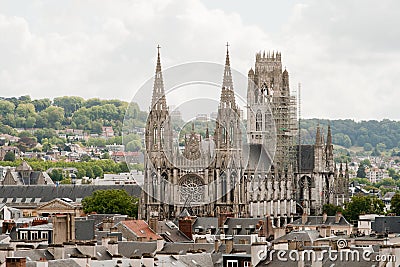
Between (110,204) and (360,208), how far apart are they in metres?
29.1

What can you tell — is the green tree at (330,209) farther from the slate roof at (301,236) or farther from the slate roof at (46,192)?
the slate roof at (301,236)

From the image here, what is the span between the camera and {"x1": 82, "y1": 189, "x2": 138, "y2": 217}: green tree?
152m

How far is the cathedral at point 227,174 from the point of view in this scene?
15025 cm

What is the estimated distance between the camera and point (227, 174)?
495 feet

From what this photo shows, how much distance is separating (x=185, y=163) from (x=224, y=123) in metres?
5.63

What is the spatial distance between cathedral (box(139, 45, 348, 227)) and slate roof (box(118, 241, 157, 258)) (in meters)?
34.7

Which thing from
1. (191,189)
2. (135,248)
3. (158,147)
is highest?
(158,147)

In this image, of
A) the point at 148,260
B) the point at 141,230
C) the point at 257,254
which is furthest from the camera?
the point at 141,230

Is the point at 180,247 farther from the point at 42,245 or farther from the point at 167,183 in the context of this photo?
the point at 167,183

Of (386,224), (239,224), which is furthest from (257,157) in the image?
(239,224)

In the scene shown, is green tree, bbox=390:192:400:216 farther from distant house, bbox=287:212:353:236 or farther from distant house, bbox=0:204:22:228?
distant house, bbox=0:204:22:228

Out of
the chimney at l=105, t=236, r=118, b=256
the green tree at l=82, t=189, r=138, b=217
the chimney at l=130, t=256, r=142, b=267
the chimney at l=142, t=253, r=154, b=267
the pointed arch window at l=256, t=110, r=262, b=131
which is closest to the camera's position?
the chimney at l=130, t=256, r=142, b=267

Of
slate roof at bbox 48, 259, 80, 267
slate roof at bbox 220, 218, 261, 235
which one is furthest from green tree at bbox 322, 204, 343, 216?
slate roof at bbox 48, 259, 80, 267

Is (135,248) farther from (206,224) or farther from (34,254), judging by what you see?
(206,224)
